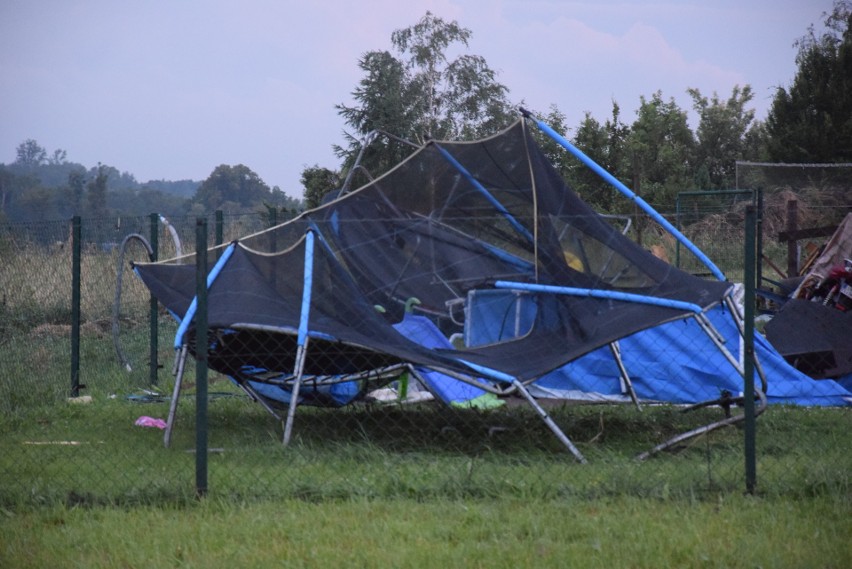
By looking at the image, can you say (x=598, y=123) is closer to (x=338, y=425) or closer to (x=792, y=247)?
(x=792, y=247)

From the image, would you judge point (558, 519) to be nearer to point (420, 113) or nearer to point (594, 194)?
point (594, 194)

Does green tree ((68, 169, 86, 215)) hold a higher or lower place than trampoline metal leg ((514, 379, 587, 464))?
higher

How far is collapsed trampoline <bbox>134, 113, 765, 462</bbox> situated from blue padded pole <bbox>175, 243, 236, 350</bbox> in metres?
0.01

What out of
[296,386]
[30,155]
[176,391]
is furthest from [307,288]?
[30,155]

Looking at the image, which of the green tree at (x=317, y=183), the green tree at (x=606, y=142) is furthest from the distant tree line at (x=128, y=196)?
the green tree at (x=606, y=142)

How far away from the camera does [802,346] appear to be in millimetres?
8516

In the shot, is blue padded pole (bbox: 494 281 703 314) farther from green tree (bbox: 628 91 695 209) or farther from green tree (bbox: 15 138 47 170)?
green tree (bbox: 15 138 47 170)

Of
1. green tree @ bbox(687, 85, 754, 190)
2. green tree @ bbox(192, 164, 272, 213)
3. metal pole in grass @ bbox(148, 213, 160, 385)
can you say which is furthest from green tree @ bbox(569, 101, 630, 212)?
green tree @ bbox(192, 164, 272, 213)

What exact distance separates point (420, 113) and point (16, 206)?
1401 inches

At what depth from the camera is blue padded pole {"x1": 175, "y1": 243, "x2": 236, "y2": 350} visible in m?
5.99

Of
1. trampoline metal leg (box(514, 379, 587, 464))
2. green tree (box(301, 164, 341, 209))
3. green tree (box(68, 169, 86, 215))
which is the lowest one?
trampoline metal leg (box(514, 379, 587, 464))

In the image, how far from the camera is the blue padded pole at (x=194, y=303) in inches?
236

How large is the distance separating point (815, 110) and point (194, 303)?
100 feet

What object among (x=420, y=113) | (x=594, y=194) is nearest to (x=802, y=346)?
(x=594, y=194)
